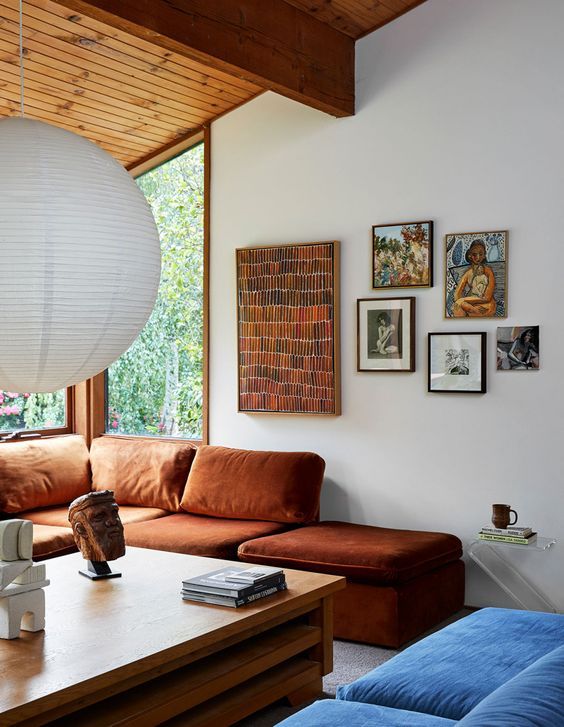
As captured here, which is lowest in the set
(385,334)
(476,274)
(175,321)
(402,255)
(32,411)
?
(32,411)

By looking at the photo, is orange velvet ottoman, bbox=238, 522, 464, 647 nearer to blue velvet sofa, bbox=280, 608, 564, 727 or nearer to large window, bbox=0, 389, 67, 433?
blue velvet sofa, bbox=280, 608, 564, 727

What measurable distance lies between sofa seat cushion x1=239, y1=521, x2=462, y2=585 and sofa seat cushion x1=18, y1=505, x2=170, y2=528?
0.90m

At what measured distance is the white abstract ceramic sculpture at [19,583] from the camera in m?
2.67

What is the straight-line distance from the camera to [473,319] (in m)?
4.50

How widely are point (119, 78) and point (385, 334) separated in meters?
1.95

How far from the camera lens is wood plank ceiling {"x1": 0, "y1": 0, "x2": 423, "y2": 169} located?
13.6 ft

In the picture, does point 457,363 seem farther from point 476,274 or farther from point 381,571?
point 381,571

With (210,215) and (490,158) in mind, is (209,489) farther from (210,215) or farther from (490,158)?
(490,158)

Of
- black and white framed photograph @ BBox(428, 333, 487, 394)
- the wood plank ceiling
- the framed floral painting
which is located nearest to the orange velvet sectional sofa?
black and white framed photograph @ BBox(428, 333, 487, 394)

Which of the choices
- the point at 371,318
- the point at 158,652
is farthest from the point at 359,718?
the point at 371,318

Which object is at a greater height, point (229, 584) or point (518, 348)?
point (518, 348)

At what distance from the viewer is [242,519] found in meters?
4.80

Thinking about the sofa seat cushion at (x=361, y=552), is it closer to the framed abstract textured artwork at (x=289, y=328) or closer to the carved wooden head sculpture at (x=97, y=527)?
the framed abstract textured artwork at (x=289, y=328)

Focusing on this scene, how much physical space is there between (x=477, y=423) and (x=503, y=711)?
9.91 feet
